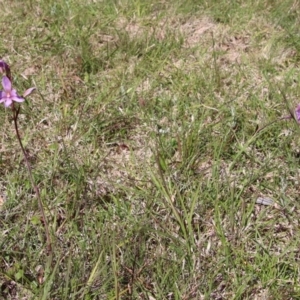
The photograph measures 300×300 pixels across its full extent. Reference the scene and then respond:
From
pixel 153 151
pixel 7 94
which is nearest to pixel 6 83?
pixel 7 94

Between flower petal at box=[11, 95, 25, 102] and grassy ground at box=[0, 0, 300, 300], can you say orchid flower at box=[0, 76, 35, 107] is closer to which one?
flower petal at box=[11, 95, 25, 102]

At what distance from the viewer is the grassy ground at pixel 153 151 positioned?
1.93 metres

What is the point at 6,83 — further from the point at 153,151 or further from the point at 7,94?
the point at 153,151

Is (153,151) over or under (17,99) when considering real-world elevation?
under

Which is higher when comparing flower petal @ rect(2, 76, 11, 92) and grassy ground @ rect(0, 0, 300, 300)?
flower petal @ rect(2, 76, 11, 92)

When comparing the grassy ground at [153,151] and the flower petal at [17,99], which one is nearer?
the flower petal at [17,99]

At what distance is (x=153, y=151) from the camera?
2.38 m

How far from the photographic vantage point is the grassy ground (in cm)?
193

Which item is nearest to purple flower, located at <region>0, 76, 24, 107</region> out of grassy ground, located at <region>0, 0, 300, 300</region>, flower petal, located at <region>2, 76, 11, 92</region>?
flower petal, located at <region>2, 76, 11, 92</region>

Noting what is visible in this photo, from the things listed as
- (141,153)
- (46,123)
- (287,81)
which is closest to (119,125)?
(141,153)

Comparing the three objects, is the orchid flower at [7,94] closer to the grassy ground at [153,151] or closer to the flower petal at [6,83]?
the flower petal at [6,83]

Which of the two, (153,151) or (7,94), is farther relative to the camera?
(153,151)

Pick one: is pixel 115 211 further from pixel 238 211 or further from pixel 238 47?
pixel 238 47

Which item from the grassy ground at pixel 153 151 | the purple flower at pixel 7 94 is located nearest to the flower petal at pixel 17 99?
the purple flower at pixel 7 94
